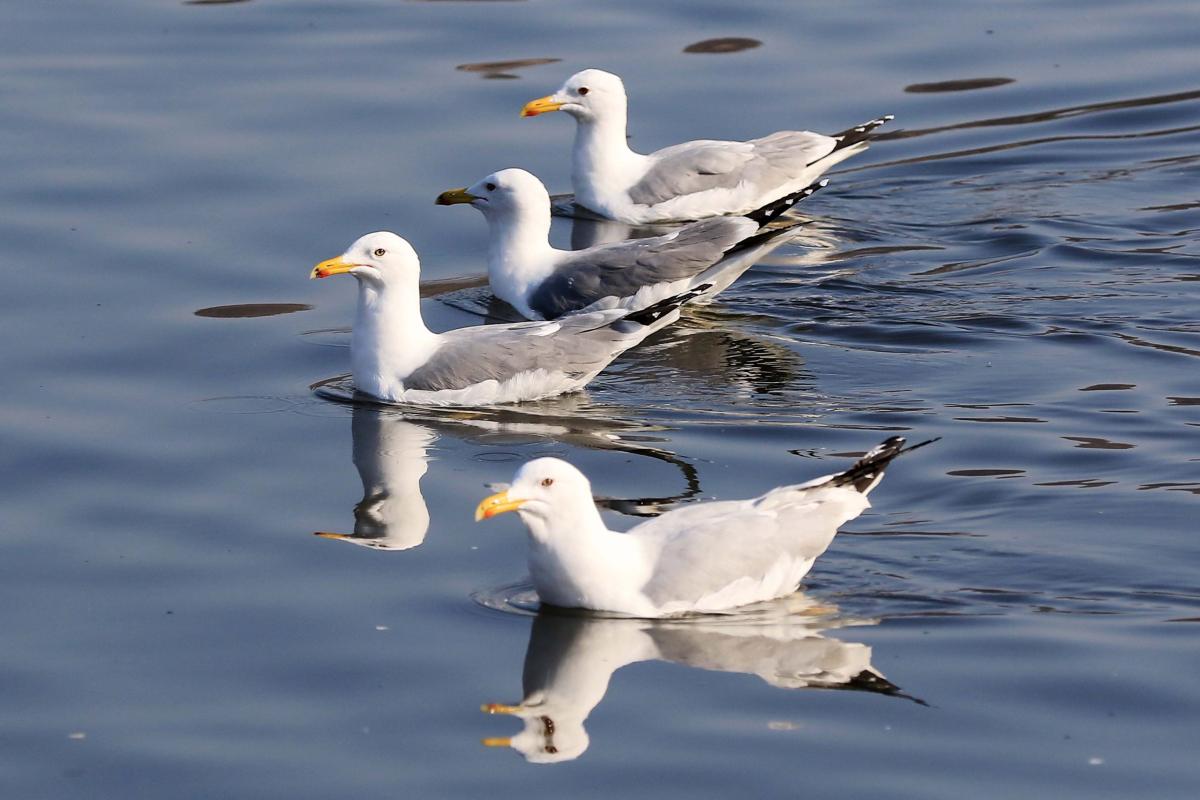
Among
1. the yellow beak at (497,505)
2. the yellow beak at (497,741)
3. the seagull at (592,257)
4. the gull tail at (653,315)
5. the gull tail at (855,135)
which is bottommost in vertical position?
the yellow beak at (497,741)

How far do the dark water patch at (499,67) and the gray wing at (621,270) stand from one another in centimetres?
463

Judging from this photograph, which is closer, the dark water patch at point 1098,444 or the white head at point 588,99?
the dark water patch at point 1098,444

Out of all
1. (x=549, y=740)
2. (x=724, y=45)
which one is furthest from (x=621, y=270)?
(x=549, y=740)

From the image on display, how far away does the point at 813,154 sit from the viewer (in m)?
14.8

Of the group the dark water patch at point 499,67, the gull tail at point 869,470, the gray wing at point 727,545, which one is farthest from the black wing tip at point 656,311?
the dark water patch at point 499,67

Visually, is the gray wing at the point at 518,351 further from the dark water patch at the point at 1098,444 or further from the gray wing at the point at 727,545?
the gray wing at the point at 727,545

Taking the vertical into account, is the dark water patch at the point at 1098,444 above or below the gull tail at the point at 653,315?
below

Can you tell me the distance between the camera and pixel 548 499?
27.2ft

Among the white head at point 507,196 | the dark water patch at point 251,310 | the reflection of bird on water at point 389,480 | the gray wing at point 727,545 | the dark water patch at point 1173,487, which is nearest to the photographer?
the gray wing at point 727,545

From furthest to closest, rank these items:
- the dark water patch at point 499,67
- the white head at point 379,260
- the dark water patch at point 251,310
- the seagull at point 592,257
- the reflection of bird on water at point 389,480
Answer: the dark water patch at point 499,67 → the seagull at point 592,257 → the dark water patch at point 251,310 → the white head at point 379,260 → the reflection of bird on water at point 389,480

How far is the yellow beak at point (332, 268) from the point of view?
37.0 feet

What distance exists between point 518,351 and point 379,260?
94 centimetres

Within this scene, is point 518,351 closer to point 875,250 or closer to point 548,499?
point 548,499

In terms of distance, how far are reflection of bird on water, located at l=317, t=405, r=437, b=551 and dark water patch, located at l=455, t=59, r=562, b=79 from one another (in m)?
6.54
